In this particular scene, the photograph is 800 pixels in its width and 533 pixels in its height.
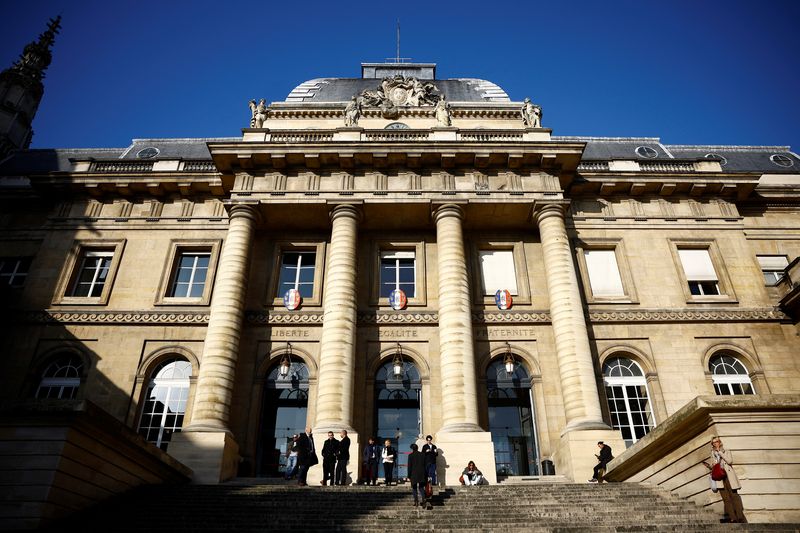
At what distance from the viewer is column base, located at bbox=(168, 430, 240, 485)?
15438mm

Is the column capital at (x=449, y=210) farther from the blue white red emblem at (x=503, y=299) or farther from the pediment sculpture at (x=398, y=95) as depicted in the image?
the pediment sculpture at (x=398, y=95)

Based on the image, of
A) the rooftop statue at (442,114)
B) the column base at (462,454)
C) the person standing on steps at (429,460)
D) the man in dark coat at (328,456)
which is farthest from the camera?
the rooftop statue at (442,114)

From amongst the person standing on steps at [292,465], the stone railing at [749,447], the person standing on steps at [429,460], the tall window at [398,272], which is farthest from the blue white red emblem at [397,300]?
the stone railing at [749,447]

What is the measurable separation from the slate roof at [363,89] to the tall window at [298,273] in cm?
957

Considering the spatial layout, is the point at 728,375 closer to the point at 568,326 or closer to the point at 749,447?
the point at 568,326

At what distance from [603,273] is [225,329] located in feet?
45.7

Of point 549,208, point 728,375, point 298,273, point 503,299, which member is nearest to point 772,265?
point 728,375

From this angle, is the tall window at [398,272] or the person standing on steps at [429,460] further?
the tall window at [398,272]

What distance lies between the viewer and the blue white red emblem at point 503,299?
20156 millimetres

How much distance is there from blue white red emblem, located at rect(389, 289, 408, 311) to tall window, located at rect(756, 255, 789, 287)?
14432 mm

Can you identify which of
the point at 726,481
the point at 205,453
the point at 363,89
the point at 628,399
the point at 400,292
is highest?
the point at 363,89

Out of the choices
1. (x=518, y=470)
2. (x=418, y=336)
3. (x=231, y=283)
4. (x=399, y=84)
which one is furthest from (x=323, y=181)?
(x=518, y=470)

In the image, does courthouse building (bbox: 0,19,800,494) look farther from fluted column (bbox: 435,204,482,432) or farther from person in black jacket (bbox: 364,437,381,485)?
person in black jacket (bbox: 364,437,381,485)

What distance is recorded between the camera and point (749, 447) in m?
10.0
